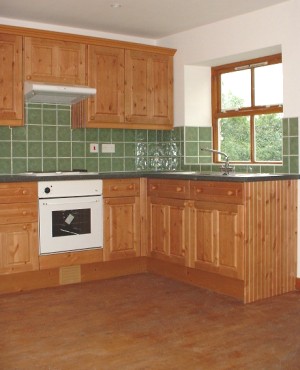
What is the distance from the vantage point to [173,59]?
17.4ft

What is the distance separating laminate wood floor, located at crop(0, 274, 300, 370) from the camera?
2.67m

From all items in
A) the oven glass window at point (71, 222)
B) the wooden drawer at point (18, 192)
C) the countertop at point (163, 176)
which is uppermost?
the countertop at point (163, 176)

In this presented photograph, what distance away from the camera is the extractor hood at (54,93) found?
426 cm

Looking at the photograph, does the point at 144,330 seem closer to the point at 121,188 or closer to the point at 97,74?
the point at 121,188

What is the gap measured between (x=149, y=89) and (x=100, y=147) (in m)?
0.76

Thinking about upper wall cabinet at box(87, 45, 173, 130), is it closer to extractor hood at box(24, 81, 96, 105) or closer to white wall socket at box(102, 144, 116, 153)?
extractor hood at box(24, 81, 96, 105)

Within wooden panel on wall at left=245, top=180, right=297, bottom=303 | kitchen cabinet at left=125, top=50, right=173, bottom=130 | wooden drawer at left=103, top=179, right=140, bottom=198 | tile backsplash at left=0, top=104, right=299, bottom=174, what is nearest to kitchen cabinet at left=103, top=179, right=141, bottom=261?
wooden drawer at left=103, top=179, right=140, bottom=198


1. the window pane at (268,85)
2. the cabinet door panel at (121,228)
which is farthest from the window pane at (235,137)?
the cabinet door panel at (121,228)

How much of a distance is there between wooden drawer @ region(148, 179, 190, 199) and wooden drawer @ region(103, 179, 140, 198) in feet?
0.45

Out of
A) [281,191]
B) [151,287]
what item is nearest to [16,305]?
[151,287]

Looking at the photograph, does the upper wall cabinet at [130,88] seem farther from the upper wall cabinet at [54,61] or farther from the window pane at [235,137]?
the window pane at [235,137]

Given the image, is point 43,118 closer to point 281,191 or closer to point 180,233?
point 180,233

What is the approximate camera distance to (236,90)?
496 cm

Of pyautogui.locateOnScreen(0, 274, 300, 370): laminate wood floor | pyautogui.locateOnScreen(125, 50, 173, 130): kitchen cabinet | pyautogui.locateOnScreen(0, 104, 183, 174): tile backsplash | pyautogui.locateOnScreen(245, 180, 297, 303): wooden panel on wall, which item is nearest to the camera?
pyautogui.locateOnScreen(0, 274, 300, 370): laminate wood floor
